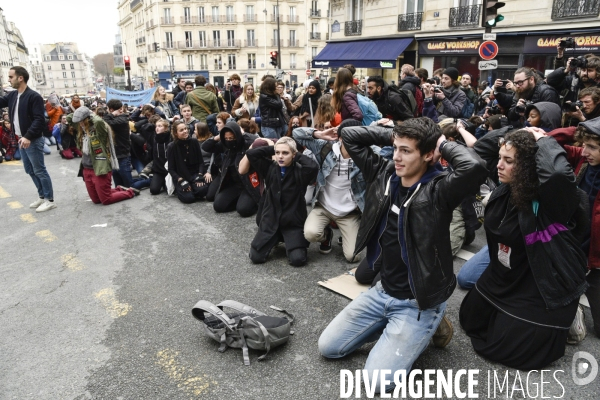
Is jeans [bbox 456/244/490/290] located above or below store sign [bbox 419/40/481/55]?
below

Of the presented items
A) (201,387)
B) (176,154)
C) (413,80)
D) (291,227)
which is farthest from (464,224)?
(176,154)

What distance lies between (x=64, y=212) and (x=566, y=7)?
16329 millimetres

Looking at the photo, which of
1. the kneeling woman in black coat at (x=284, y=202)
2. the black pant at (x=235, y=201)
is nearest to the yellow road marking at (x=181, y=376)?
the kneeling woman in black coat at (x=284, y=202)

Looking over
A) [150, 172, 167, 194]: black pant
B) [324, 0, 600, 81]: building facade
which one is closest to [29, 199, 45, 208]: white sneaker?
[150, 172, 167, 194]: black pant

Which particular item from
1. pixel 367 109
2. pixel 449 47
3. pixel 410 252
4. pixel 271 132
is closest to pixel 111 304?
pixel 410 252

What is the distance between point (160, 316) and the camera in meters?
3.84

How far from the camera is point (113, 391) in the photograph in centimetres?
292

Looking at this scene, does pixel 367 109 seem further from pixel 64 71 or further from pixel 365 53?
pixel 64 71

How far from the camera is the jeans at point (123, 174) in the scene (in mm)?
8250

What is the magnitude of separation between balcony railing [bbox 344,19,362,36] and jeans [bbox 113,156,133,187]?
18.3 meters

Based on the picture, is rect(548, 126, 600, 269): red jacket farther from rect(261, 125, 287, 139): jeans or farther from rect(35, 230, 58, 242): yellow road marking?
rect(35, 230, 58, 242): yellow road marking

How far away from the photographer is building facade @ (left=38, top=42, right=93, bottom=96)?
422ft

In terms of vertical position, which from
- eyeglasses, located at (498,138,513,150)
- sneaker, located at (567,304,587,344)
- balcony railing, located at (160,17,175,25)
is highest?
balcony railing, located at (160,17,175,25)

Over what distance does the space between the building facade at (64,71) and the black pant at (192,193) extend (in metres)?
137
